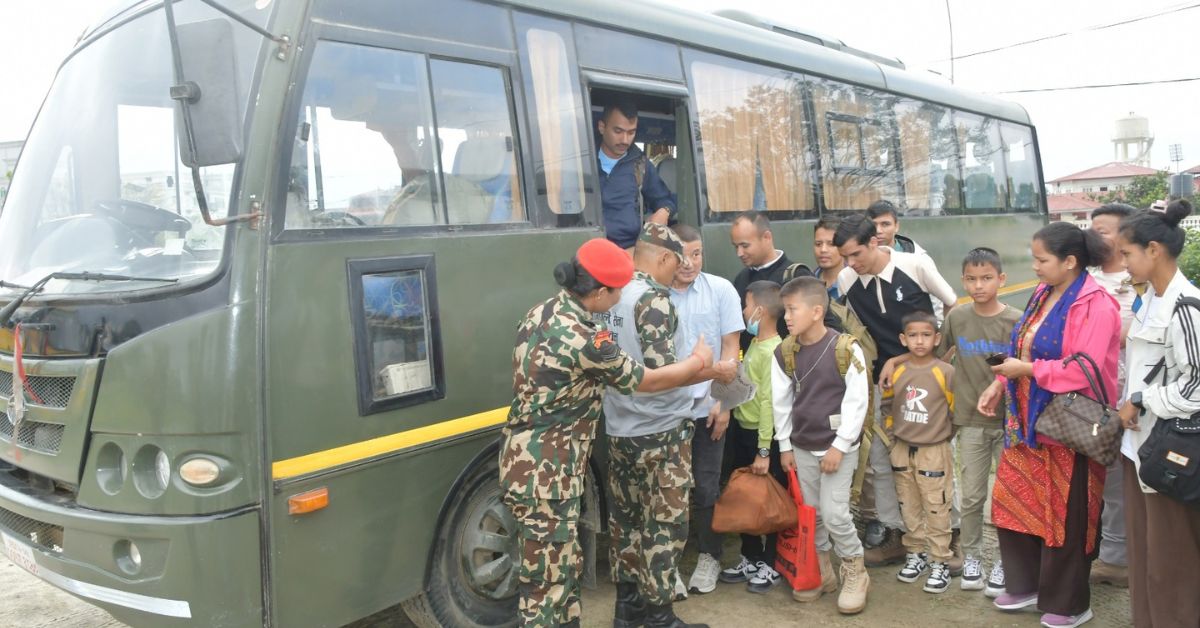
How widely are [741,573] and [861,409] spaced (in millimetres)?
1227

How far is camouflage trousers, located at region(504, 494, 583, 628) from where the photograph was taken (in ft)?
11.4

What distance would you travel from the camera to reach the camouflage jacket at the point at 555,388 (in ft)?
11.0

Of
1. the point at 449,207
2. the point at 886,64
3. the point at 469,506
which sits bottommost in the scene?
the point at 469,506

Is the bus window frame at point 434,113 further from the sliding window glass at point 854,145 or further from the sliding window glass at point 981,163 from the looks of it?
the sliding window glass at point 981,163

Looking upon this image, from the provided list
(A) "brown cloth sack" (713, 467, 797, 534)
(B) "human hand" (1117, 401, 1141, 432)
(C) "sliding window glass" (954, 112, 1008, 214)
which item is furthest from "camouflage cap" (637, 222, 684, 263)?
(C) "sliding window glass" (954, 112, 1008, 214)

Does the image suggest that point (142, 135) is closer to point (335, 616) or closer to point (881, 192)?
point (335, 616)

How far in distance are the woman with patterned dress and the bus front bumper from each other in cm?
318

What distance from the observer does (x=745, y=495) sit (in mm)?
4488

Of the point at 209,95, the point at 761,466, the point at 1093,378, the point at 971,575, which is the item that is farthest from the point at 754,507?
the point at 209,95

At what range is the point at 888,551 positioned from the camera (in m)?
5.00

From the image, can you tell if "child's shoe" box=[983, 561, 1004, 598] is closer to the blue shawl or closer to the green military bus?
the blue shawl

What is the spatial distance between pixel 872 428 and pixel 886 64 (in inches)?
185

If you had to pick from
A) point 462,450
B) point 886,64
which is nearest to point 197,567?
point 462,450

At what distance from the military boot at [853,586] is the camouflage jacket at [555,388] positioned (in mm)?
1665
